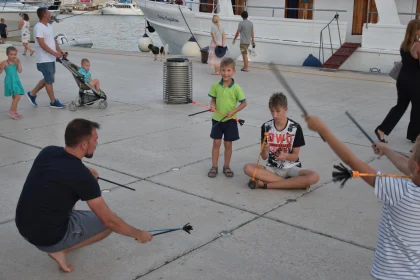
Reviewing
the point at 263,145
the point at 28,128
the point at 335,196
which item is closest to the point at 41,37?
the point at 28,128

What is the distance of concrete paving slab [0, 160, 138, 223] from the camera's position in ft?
16.1

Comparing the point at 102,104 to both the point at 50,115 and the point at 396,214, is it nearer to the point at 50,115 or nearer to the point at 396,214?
the point at 50,115

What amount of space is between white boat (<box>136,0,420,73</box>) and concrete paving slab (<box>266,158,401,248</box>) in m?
10.4

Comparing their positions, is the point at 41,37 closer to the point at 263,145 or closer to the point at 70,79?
the point at 70,79

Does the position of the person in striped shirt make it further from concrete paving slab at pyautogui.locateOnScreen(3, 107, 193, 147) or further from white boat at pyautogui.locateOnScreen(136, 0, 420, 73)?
white boat at pyautogui.locateOnScreen(136, 0, 420, 73)

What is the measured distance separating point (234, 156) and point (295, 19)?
1127 centimetres

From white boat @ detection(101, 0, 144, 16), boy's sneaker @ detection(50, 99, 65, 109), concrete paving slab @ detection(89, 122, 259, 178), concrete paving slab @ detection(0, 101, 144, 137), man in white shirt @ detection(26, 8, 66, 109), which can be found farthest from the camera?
white boat @ detection(101, 0, 144, 16)

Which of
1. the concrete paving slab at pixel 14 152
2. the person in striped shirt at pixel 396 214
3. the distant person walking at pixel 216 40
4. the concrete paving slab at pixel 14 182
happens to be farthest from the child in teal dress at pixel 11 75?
the person in striped shirt at pixel 396 214

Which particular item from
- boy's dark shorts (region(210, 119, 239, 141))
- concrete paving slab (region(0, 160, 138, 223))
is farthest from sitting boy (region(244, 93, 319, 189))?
concrete paving slab (region(0, 160, 138, 223))

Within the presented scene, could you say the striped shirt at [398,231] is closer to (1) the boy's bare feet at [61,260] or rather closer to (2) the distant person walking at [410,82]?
(1) the boy's bare feet at [61,260]

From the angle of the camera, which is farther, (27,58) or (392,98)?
(27,58)

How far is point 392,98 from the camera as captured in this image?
11109 mm

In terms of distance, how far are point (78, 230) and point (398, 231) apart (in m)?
2.16

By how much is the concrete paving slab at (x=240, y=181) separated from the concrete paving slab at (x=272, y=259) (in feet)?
2.06
